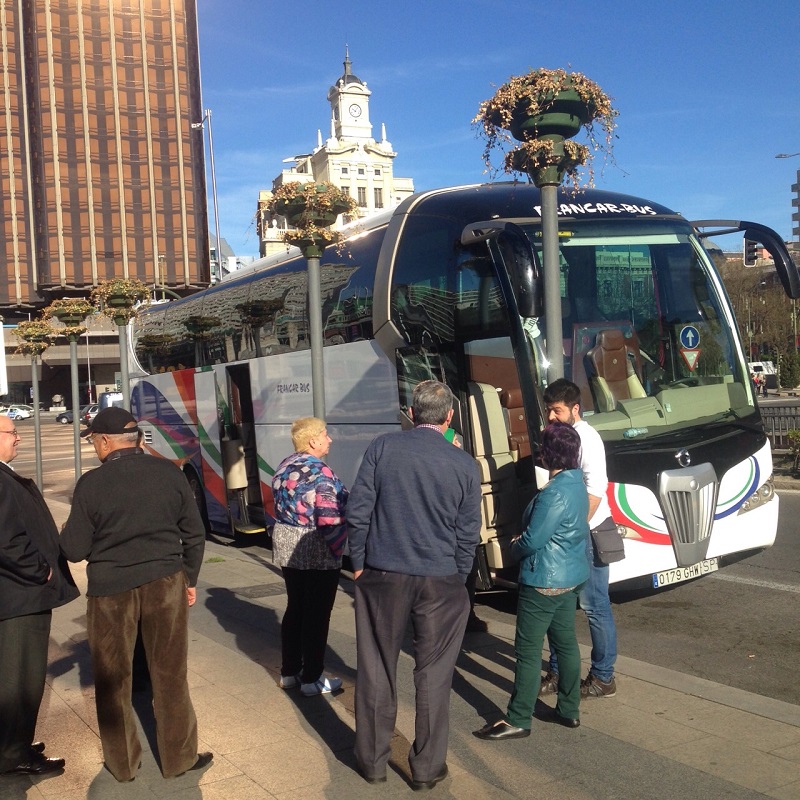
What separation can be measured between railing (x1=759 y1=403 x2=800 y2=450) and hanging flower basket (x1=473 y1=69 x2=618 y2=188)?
1163 cm

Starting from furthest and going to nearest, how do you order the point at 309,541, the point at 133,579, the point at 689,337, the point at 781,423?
the point at 781,423
the point at 689,337
the point at 309,541
the point at 133,579

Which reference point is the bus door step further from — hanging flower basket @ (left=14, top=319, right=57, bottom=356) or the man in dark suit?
hanging flower basket @ (left=14, top=319, right=57, bottom=356)

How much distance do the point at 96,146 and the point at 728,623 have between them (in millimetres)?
102824

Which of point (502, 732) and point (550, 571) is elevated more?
point (550, 571)

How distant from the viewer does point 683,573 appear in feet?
25.2

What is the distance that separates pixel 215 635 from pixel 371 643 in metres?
3.69

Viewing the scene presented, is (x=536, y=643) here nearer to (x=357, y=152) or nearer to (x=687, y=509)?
(x=687, y=509)

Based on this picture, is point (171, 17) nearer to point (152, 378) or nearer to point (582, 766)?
point (152, 378)

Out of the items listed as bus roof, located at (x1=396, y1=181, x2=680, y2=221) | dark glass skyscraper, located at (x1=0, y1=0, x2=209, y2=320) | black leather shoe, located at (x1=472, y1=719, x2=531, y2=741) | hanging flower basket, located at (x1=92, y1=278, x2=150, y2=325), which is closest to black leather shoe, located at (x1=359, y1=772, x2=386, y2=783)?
black leather shoe, located at (x1=472, y1=719, x2=531, y2=741)

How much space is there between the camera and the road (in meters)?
6.60

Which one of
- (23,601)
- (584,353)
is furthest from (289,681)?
(584,353)

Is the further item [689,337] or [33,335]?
[33,335]

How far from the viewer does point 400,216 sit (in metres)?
9.46

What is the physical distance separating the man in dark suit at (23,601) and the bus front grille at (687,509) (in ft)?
15.3
